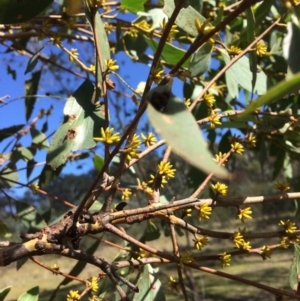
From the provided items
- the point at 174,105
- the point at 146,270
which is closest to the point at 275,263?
the point at 146,270

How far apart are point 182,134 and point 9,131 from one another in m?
0.82

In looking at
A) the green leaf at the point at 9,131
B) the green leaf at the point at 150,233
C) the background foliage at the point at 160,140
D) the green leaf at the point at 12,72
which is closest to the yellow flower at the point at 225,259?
the background foliage at the point at 160,140

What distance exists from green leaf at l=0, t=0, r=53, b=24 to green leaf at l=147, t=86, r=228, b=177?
13.3 inches

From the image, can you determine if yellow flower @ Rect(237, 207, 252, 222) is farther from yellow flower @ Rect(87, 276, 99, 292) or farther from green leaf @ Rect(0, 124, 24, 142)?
green leaf @ Rect(0, 124, 24, 142)

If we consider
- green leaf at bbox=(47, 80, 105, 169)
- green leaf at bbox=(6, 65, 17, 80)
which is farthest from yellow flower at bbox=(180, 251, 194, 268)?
green leaf at bbox=(6, 65, 17, 80)

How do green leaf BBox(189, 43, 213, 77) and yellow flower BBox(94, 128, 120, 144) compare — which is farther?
green leaf BBox(189, 43, 213, 77)

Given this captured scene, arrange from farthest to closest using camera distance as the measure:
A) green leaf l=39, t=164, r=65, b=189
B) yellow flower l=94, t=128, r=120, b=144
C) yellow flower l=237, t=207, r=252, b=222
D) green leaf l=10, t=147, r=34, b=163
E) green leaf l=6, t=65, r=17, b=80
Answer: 1. green leaf l=6, t=65, r=17, b=80
2. green leaf l=10, t=147, r=34, b=163
3. green leaf l=39, t=164, r=65, b=189
4. yellow flower l=237, t=207, r=252, b=222
5. yellow flower l=94, t=128, r=120, b=144

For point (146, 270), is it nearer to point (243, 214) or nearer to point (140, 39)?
point (243, 214)

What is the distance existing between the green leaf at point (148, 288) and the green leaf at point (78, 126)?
207mm

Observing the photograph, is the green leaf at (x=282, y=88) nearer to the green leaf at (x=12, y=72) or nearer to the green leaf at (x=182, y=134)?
the green leaf at (x=182, y=134)

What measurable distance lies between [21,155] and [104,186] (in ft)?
1.92

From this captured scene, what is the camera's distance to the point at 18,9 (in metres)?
0.58

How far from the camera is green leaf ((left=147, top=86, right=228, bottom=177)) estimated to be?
8.8 inches

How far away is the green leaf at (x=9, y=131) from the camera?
3.28ft
